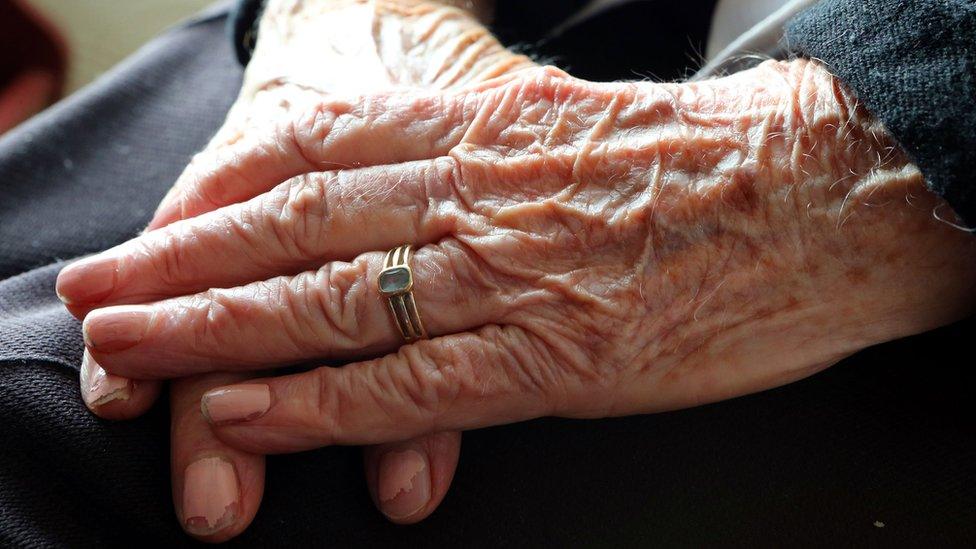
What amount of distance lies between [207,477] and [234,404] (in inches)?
2.7

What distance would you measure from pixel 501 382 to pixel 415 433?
0.31 feet

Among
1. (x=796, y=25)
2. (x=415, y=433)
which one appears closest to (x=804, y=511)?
(x=415, y=433)

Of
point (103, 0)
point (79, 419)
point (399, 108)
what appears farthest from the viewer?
point (103, 0)

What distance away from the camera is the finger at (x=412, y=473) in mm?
743

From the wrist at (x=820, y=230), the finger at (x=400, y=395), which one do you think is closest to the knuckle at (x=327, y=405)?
the finger at (x=400, y=395)

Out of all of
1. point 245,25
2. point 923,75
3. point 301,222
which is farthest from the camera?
point 245,25

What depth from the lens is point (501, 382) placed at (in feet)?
2.45

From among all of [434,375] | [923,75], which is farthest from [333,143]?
[923,75]

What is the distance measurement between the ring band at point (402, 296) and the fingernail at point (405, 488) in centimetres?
12

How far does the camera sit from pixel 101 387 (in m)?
0.74

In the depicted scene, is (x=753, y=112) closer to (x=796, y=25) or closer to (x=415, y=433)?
(x=796, y=25)

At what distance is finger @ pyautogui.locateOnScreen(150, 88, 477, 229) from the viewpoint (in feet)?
2.71

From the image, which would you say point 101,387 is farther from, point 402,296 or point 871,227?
point 871,227

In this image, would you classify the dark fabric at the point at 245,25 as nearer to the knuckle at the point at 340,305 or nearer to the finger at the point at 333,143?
the finger at the point at 333,143
